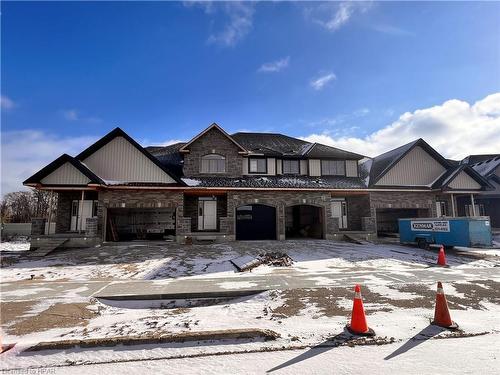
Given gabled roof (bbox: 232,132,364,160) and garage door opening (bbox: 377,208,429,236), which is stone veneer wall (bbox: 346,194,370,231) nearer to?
gabled roof (bbox: 232,132,364,160)

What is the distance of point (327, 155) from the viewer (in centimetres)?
2259

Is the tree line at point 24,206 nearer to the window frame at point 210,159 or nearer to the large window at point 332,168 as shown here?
the window frame at point 210,159

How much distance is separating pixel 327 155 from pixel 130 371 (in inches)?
819

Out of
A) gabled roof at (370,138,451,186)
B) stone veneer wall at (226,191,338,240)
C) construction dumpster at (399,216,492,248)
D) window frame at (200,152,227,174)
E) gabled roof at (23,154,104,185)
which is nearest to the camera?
construction dumpster at (399,216,492,248)

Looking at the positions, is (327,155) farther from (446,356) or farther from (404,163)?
(446,356)

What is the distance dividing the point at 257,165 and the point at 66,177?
1244 centimetres

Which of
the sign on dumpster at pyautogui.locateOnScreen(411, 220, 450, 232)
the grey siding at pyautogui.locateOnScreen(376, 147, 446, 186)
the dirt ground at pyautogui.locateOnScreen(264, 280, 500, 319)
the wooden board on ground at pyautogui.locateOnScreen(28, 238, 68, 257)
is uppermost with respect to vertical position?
the grey siding at pyautogui.locateOnScreen(376, 147, 446, 186)

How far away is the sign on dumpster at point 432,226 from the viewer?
16.0 m

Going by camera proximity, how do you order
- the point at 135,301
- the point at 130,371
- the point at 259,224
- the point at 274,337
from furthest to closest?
the point at 259,224
the point at 135,301
the point at 274,337
the point at 130,371

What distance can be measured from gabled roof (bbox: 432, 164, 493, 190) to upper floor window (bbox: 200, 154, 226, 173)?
1564cm

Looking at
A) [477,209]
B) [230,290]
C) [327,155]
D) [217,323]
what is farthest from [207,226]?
[477,209]

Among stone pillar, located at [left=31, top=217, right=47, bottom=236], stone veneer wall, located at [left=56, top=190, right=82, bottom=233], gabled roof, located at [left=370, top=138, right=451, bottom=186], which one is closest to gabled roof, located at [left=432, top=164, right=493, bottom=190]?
gabled roof, located at [left=370, top=138, right=451, bottom=186]

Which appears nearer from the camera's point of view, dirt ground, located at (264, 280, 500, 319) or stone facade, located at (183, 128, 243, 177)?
dirt ground, located at (264, 280, 500, 319)

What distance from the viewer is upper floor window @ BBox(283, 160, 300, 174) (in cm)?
2252
